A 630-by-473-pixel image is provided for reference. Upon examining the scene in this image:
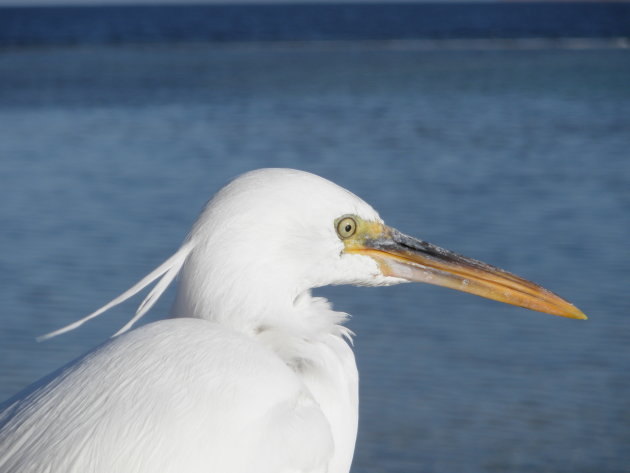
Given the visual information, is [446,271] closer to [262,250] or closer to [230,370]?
[262,250]

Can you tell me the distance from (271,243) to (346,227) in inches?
11.8

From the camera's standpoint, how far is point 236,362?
2.62 meters

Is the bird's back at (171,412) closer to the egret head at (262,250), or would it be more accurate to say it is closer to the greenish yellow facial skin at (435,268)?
the egret head at (262,250)

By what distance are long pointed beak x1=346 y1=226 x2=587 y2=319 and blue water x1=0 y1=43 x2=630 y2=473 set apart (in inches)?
60.7

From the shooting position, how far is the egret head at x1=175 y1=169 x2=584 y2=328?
9.14 ft

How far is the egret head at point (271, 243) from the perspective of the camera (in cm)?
279

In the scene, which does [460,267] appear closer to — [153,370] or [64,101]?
[153,370]

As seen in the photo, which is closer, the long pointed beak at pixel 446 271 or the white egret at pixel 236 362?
the white egret at pixel 236 362

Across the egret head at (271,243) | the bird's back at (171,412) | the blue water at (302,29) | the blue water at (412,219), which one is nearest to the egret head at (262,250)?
the egret head at (271,243)

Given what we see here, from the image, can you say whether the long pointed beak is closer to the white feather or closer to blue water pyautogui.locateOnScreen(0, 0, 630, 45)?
the white feather

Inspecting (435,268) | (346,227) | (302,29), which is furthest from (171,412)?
(302,29)

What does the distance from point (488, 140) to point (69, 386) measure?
1047 cm

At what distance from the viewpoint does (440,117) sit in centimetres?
1462

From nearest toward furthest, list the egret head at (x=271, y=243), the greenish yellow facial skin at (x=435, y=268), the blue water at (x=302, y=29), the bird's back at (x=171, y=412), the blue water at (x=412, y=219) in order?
1. the bird's back at (x=171, y=412)
2. the egret head at (x=271, y=243)
3. the greenish yellow facial skin at (x=435, y=268)
4. the blue water at (x=412, y=219)
5. the blue water at (x=302, y=29)
